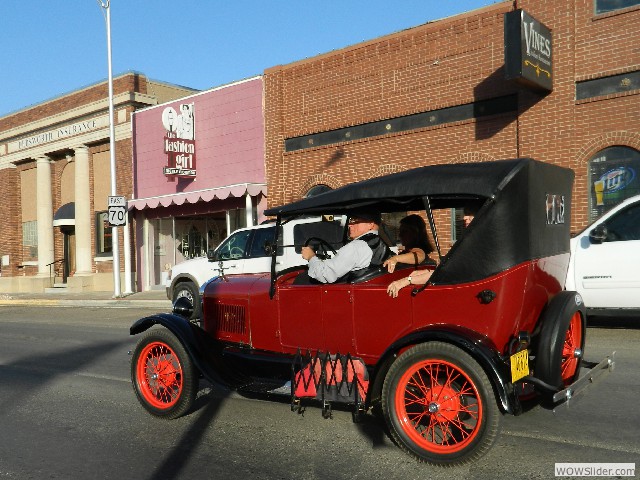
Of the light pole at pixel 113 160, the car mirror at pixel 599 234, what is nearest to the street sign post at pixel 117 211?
the light pole at pixel 113 160

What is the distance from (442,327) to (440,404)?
0.48 metres

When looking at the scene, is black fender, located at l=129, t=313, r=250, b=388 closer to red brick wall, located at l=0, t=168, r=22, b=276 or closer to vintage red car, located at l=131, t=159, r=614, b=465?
vintage red car, located at l=131, t=159, r=614, b=465

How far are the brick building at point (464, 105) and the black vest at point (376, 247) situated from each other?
9.71 m

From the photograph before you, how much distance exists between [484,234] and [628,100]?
427 inches

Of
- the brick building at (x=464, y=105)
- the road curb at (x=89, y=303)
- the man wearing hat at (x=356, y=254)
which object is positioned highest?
the brick building at (x=464, y=105)

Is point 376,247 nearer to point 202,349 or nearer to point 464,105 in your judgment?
point 202,349

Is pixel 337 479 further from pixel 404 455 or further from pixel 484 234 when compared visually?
pixel 484 234

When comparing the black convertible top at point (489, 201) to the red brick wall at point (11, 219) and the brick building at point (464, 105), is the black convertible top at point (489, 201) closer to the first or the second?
the brick building at point (464, 105)

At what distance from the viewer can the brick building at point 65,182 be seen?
24.7 m

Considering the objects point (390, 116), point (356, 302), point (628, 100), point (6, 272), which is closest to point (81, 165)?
point (6, 272)

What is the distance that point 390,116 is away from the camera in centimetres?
1664

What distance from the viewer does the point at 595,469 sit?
385 centimetres

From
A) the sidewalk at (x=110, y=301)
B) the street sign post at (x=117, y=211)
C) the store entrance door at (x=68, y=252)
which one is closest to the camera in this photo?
the sidewalk at (x=110, y=301)

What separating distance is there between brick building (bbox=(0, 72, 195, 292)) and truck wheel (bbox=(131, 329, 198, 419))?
777 inches
